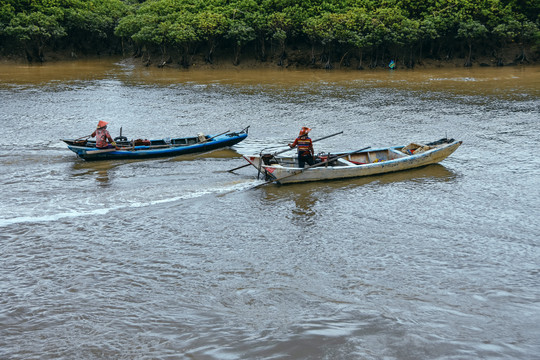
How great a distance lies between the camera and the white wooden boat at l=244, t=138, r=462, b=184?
583 inches

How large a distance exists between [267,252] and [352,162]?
6.34 m

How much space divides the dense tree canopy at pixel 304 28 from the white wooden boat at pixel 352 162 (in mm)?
23292

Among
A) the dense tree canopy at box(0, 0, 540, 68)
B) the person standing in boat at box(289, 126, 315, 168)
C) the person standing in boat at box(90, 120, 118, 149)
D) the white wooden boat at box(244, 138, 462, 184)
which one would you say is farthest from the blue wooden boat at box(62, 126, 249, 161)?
the dense tree canopy at box(0, 0, 540, 68)

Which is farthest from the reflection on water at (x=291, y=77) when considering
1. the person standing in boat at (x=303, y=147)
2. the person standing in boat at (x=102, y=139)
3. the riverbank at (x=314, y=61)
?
the person standing in boat at (x=303, y=147)

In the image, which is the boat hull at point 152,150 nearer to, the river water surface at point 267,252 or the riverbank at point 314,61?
the river water surface at point 267,252

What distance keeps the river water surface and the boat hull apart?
0.27 metres

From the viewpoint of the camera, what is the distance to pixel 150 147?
17.3 meters

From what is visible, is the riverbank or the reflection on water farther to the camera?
the riverbank

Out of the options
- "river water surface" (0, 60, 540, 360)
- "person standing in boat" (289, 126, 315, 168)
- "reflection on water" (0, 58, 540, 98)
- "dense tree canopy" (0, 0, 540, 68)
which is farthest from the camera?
"dense tree canopy" (0, 0, 540, 68)

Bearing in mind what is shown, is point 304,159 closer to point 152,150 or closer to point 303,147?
point 303,147

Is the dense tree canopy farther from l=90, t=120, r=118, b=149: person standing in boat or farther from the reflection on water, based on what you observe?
l=90, t=120, r=118, b=149: person standing in boat

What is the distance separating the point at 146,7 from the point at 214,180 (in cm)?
3328

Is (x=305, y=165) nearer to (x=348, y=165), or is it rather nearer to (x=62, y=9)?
(x=348, y=165)

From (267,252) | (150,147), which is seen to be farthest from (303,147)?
(150,147)
